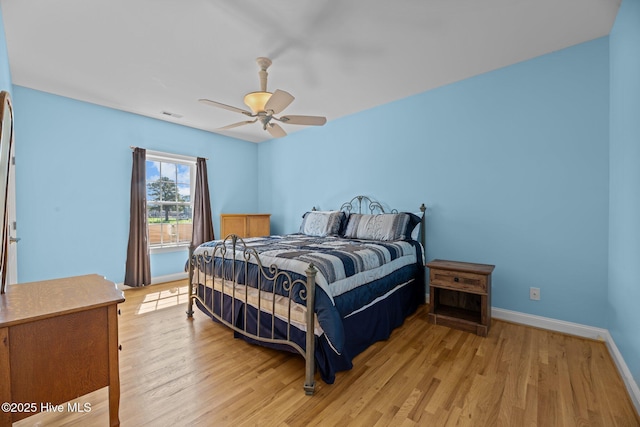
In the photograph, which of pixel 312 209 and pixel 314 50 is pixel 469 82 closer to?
pixel 314 50

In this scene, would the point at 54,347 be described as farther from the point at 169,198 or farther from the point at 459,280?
the point at 169,198

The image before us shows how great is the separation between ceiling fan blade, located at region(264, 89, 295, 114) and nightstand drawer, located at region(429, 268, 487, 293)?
2072 mm

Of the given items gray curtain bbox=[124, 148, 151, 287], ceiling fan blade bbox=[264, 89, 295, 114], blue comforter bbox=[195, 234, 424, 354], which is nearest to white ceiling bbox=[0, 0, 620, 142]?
ceiling fan blade bbox=[264, 89, 295, 114]

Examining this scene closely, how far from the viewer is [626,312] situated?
1.81m

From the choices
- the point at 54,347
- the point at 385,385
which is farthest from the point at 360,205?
the point at 54,347

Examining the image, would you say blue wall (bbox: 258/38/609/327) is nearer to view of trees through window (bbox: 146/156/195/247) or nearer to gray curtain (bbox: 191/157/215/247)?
gray curtain (bbox: 191/157/215/247)

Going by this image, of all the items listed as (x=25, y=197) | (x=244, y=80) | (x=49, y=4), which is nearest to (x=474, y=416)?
(x=244, y=80)

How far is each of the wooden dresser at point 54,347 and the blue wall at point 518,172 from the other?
3043 millimetres

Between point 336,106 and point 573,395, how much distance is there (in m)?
3.47

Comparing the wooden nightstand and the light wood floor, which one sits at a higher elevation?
the wooden nightstand

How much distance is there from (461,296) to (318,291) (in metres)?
1.84

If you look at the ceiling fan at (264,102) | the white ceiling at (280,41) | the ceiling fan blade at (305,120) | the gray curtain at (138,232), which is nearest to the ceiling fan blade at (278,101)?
the ceiling fan at (264,102)

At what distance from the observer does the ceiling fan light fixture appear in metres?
2.39

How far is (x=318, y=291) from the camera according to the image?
179cm
